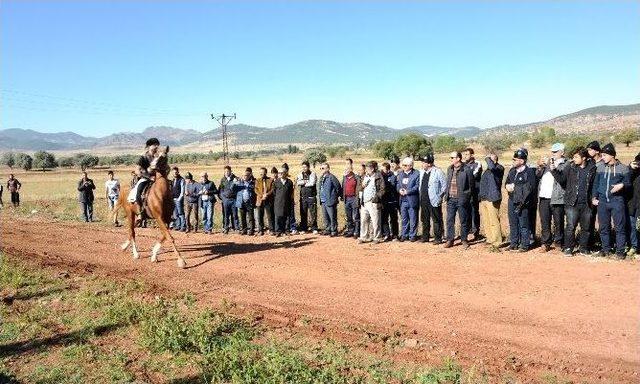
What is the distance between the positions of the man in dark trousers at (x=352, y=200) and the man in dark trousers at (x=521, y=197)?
4.39 m

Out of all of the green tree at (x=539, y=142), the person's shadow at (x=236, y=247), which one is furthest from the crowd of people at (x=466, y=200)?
the green tree at (x=539, y=142)

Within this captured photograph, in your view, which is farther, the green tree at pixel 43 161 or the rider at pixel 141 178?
the green tree at pixel 43 161

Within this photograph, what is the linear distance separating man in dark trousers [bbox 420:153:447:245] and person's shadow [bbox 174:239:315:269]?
3328 mm

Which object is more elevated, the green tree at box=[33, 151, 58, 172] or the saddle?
the green tree at box=[33, 151, 58, 172]

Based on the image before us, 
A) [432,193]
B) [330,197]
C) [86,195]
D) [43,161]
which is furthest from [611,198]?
[43,161]

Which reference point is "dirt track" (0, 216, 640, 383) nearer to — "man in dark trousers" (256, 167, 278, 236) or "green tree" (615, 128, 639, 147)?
"man in dark trousers" (256, 167, 278, 236)

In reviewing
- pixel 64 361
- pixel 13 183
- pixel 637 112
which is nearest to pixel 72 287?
pixel 64 361

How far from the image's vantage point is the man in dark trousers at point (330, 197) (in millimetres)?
15086

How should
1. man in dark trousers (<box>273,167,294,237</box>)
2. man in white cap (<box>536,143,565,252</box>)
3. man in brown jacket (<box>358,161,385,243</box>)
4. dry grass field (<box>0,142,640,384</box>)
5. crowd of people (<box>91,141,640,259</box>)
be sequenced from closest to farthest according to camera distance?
dry grass field (<box>0,142,640,384</box>), crowd of people (<box>91,141,640,259</box>), man in white cap (<box>536,143,565,252</box>), man in brown jacket (<box>358,161,385,243</box>), man in dark trousers (<box>273,167,294,237</box>)

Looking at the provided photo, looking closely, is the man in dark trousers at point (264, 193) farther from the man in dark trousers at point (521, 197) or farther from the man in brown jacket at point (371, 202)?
the man in dark trousers at point (521, 197)

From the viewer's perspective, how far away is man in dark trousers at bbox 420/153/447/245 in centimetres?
1290

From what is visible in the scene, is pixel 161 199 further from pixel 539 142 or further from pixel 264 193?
pixel 539 142

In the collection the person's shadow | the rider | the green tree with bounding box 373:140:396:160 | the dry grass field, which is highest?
the green tree with bounding box 373:140:396:160

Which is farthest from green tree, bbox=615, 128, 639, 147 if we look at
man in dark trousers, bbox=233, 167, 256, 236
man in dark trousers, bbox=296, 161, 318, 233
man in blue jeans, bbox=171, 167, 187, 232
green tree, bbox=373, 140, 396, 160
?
man in blue jeans, bbox=171, 167, 187, 232
